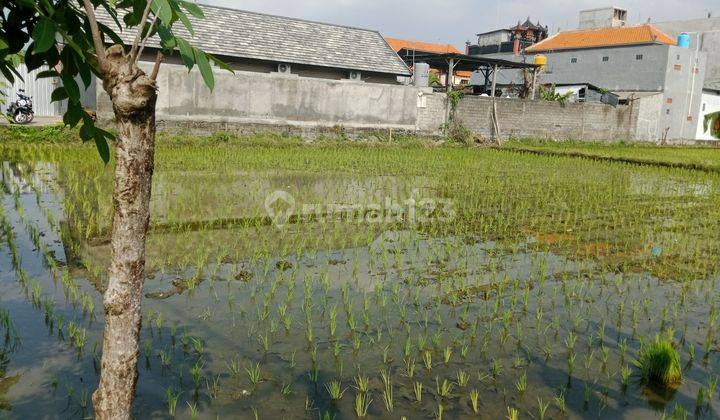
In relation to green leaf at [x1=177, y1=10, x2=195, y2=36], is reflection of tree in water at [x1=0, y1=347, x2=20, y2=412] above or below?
below

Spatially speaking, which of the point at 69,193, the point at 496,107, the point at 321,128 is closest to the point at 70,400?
the point at 69,193

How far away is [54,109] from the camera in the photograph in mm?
20641

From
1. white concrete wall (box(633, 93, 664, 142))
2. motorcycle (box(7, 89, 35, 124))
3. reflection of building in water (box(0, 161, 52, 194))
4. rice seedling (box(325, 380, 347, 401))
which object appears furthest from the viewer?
white concrete wall (box(633, 93, 664, 142))

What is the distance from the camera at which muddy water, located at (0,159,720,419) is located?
307 centimetres

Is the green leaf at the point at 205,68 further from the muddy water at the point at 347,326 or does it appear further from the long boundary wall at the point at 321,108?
the long boundary wall at the point at 321,108

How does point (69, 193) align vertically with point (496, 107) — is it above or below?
below

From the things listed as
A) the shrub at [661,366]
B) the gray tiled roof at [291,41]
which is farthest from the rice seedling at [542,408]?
the gray tiled roof at [291,41]

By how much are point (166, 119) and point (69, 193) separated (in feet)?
23.8

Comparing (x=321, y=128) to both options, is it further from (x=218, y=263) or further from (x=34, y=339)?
(x=34, y=339)

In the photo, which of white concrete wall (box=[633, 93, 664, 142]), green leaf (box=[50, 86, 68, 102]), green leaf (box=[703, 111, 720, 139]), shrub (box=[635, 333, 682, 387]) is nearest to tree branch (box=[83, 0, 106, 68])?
green leaf (box=[50, 86, 68, 102])

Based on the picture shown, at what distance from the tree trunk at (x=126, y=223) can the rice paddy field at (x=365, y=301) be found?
39.3 inches

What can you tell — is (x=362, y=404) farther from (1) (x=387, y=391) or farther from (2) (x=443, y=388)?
(2) (x=443, y=388)

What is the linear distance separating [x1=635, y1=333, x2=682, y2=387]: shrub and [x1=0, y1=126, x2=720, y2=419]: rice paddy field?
0.02 metres

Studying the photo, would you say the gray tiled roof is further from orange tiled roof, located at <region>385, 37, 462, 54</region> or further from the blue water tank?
orange tiled roof, located at <region>385, 37, 462, 54</region>
